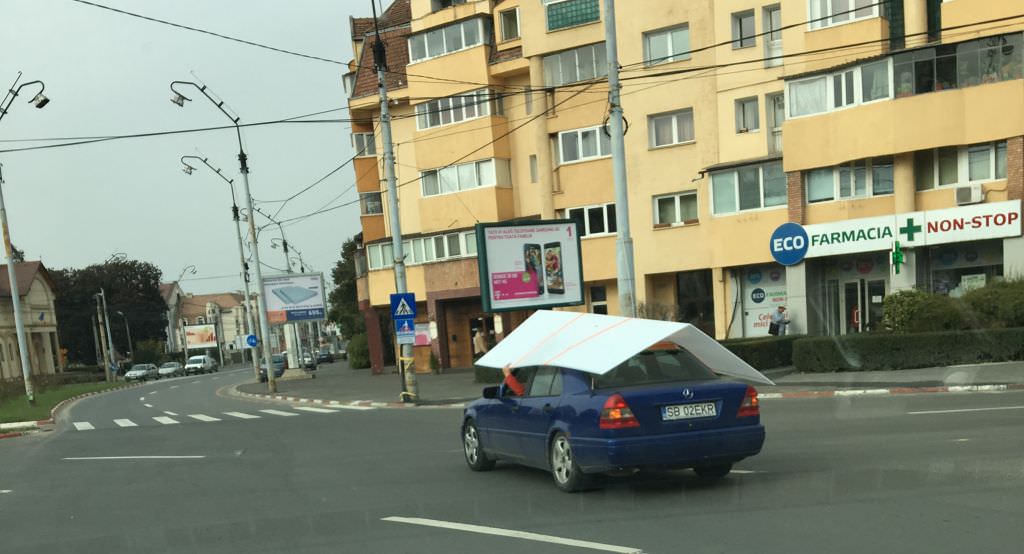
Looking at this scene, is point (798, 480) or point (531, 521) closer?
point (531, 521)

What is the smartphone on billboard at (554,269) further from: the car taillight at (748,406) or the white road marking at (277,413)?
the car taillight at (748,406)

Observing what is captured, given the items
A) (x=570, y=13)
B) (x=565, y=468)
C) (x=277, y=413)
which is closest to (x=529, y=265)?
(x=277, y=413)

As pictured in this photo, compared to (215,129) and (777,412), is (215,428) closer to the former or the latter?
(215,129)

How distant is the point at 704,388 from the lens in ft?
28.2

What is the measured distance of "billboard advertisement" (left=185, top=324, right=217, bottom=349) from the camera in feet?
423

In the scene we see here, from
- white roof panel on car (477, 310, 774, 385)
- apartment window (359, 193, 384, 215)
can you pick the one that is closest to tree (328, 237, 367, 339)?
apartment window (359, 193, 384, 215)

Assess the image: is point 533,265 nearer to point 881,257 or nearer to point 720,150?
point 720,150

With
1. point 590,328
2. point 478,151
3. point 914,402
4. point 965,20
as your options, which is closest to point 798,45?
point 965,20

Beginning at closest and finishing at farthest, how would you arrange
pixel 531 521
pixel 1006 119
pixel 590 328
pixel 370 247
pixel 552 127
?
1. pixel 531 521
2. pixel 590 328
3. pixel 1006 119
4. pixel 552 127
5. pixel 370 247

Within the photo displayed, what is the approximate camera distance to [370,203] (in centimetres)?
4362

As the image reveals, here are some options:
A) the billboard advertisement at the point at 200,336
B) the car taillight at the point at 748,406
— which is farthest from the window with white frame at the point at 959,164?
the billboard advertisement at the point at 200,336

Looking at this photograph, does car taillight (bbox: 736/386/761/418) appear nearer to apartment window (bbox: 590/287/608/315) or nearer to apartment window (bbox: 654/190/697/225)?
apartment window (bbox: 654/190/697/225)

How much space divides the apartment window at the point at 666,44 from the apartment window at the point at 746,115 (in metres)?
2.64

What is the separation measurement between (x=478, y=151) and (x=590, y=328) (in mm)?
28292
